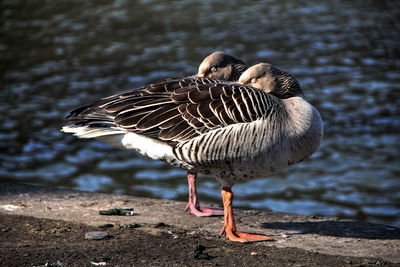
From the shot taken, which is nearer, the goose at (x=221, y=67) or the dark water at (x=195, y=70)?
the goose at (x=221, y=67)

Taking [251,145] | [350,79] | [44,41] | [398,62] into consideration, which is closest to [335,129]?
[350,79]

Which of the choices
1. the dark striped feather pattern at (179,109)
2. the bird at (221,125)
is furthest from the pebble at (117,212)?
the dark striped feather pattern at (179,109)

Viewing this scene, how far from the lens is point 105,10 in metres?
15.9

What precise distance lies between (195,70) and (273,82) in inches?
244

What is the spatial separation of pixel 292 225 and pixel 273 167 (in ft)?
2.60

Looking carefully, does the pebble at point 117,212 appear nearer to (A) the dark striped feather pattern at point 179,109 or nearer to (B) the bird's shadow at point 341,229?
(A) the dark striped feather pattern at point 179,109

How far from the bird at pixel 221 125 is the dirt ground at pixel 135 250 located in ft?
1.02

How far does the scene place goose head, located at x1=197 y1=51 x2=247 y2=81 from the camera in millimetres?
6062

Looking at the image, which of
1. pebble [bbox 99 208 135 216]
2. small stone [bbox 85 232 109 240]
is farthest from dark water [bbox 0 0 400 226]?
small stone [bbox 85 232 109 240]

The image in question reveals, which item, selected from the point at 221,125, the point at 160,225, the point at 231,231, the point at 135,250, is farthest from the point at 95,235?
the point at 221,125

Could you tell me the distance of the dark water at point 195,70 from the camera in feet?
27.3

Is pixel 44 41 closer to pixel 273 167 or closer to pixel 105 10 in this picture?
pixel 105 10

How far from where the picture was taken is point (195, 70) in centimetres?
1145

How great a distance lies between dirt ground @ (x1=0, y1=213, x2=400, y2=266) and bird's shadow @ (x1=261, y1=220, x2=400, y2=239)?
1.78ft
